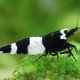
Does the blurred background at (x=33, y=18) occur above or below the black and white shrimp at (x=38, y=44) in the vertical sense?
below

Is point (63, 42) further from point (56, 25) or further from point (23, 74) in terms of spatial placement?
point (56, 25)

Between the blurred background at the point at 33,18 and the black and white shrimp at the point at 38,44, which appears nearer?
the black and white shrimp at the point at 38,44

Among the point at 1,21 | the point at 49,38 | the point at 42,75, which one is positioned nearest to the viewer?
the point at 42,75

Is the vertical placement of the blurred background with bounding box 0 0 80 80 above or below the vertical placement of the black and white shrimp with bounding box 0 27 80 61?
below

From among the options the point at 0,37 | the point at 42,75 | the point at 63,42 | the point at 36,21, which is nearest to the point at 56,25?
the point at 36,21

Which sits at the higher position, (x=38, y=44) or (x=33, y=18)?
(x=38, y=44)

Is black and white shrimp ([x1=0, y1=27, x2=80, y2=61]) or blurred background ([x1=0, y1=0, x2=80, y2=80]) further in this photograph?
blurred background ([x1=0, y1=0, x2=80, y2=80])

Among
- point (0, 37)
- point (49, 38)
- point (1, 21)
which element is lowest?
point (0, 37)

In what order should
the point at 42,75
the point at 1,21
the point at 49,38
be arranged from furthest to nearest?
the point at 1,21 < the point at 49,38 < the point at 42,75
